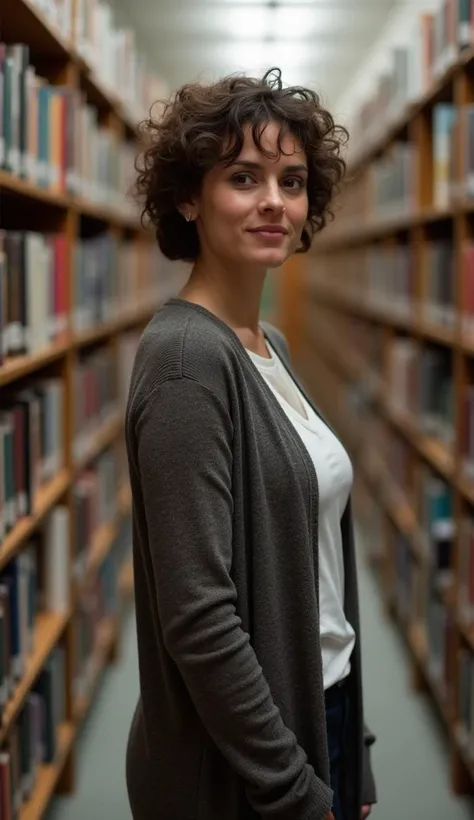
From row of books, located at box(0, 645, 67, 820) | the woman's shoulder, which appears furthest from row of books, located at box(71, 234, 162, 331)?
the woman's shoulder

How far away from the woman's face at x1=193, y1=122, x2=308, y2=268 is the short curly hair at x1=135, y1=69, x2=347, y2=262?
0.01 metres

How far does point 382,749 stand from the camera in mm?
3086

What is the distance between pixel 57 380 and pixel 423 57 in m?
1.86

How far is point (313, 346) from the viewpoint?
1057cm

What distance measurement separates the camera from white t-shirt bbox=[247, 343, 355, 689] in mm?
1347

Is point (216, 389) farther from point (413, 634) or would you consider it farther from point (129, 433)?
point (413, 634)

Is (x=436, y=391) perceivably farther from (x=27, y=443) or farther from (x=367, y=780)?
(x=367, y=780)

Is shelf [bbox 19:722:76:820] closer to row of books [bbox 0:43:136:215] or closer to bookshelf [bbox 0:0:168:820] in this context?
bookshelf [bbox 0:0:168:820]

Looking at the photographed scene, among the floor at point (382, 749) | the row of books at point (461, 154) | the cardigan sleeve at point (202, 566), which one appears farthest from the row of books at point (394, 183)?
the cardigan sleeve at point (202, 566)

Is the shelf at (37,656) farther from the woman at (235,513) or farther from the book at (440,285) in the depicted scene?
the book at (440,285)

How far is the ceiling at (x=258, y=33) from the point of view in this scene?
6.32 m

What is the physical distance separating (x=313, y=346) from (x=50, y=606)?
8.06 meters

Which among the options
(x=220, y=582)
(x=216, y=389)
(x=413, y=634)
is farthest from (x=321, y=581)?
(x=413, y=634)

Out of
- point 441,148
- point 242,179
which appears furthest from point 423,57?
point 242,179
